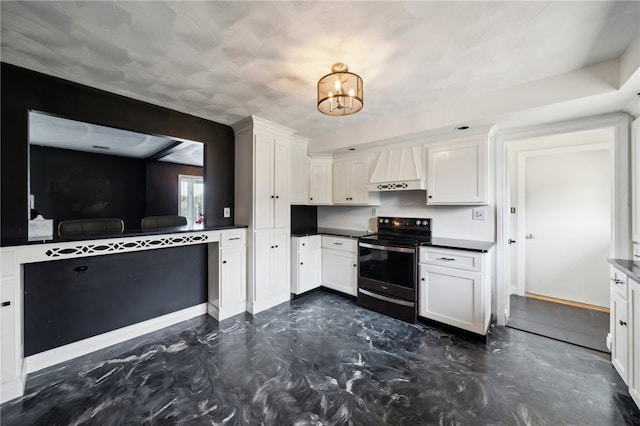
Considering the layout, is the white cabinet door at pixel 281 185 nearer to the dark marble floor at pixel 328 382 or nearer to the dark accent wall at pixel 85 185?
the dark marble floor at pixel 328 382

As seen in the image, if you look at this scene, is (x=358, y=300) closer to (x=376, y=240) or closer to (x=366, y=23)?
(x=376, y=240)

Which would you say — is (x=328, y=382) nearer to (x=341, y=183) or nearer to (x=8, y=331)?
(x=8, y=331)

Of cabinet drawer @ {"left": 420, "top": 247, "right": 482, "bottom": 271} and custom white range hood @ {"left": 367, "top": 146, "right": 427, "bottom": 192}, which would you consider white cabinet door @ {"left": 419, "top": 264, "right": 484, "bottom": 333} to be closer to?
cabinet drawer @ {"left": 420, "top": 247, "right": 482, "bottom": 271}

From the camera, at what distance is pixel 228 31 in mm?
1539

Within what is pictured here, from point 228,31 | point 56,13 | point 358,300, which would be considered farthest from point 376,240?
point 56,13

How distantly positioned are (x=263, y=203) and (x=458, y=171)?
2438 millimetres

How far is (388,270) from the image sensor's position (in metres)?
3.01

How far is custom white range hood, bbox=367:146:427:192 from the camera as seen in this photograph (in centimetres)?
309

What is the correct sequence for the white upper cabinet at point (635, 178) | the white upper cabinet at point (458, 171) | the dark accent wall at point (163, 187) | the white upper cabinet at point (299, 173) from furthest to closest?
the dark accent wall at point (163, 187), the white upper cabinet at point (299, 173), the white upper cabinet at point (458, 171), the white upper cabinet at point (635, 178)

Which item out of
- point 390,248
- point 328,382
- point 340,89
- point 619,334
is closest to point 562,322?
point 619,334

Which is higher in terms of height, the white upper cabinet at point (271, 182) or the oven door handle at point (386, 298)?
the white upper cabinet at point (271, 182)

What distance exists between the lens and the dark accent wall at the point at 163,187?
5223 mm

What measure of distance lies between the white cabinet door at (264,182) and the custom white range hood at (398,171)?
1.43 m

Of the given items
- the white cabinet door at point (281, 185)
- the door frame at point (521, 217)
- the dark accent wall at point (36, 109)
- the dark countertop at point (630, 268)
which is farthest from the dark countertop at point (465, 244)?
the dark accent wall at point (36, 109)
